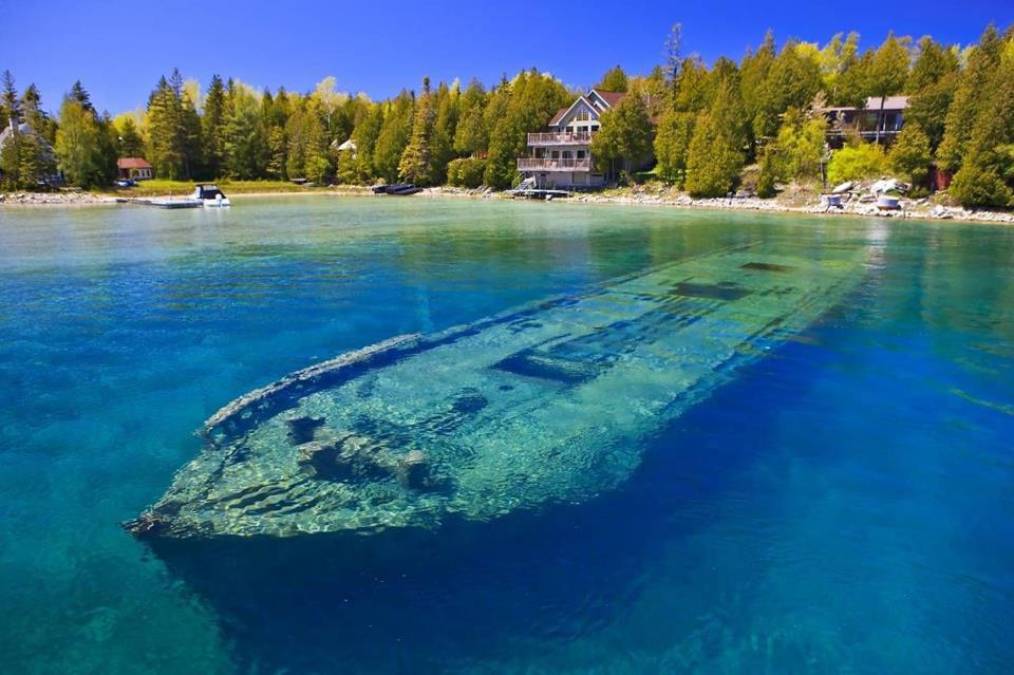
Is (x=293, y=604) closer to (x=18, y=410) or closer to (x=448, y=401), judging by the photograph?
(x=448, y=401)

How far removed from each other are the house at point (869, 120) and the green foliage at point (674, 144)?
1096 cm

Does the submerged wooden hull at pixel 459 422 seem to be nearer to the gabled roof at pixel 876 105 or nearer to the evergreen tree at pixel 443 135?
the gabled roof at pixel 876 105

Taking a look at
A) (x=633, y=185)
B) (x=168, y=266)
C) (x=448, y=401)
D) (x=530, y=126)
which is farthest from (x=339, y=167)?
(x=448, y=401)

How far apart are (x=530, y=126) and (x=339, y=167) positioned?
30.0m

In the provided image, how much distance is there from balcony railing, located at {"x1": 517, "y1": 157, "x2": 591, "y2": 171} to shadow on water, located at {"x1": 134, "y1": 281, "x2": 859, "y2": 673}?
62.6 meters

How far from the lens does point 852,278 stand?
1973 cm

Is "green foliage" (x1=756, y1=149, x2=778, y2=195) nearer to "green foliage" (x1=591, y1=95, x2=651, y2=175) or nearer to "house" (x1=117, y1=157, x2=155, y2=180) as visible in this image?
"green foliage" (x1=591, y1=95, x2=651, y2=175)

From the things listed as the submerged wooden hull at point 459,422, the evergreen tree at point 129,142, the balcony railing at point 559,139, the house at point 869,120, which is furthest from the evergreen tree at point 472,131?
the submerged wooden hull at point 459,422

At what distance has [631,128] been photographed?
61625mm

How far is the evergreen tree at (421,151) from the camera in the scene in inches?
3041

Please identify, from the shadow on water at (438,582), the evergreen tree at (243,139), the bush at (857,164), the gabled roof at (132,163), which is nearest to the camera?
the shadow on water at (438,582)

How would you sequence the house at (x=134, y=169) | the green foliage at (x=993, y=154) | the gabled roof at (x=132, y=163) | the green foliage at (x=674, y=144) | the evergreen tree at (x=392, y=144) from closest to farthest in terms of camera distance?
the green foliage at (x=993, y=154) < the green foliage at (x=674, y=144) < the gabled roof at (x=132, y=163) < the house at (x=134, y=169) < the evergreen tree at (x=392, y=144)

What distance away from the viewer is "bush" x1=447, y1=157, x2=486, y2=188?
7300 cm

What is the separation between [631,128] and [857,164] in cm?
2106
